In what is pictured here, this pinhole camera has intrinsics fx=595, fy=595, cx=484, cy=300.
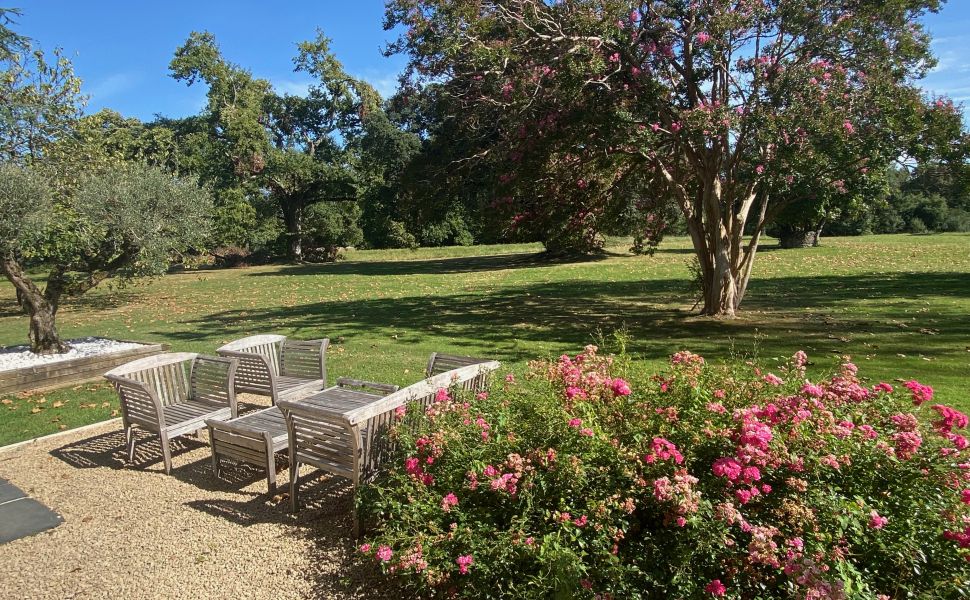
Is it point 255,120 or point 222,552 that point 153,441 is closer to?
point 222,552

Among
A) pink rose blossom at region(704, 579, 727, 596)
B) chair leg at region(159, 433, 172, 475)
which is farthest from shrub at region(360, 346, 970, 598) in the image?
chair leg at region(159, 433, 172, 475)

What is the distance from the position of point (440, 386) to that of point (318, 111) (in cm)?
3445

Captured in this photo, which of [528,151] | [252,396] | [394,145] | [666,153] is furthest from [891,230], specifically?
[252,396]

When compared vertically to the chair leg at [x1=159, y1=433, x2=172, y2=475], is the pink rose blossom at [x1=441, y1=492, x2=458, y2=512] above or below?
above

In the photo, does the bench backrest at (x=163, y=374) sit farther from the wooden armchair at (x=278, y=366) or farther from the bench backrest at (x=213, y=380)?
the wooden armchair at (x=278, y=366)

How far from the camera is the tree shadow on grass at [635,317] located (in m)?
9.27

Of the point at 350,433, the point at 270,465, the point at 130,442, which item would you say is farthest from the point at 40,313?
the point at 350,433

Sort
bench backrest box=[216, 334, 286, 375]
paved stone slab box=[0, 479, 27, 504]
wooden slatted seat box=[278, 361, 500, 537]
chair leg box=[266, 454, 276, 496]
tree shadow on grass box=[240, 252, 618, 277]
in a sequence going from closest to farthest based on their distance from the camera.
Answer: wooden slatted seat box=[278, 361, 500, 537] < chair leg box=[266, 454, 276, 496] < paved stone slab box=[0, 479, 27, 504] < bench backrest box=[216, 334, 286, 375] < tree shadow on grass box=[240, 252, 618, 277]

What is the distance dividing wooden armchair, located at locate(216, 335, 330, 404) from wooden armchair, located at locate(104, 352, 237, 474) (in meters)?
0.34

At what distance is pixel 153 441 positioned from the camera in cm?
585

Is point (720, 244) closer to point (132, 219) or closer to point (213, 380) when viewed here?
point (213, 380)

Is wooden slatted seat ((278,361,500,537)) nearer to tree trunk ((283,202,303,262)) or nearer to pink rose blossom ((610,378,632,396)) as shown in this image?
pink rose blossom ((610,378,632,396))

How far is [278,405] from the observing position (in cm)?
Answer: 443

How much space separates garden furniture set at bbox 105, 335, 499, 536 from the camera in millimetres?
3967
